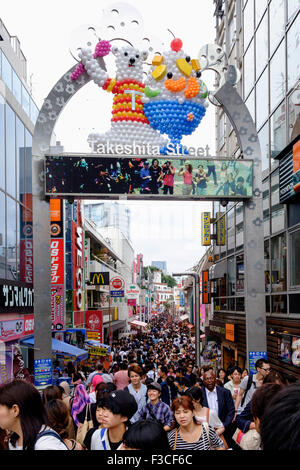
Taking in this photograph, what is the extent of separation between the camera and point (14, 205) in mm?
18578

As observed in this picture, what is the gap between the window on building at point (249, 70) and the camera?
70.2 feet

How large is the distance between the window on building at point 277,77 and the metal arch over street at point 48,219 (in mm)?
2028

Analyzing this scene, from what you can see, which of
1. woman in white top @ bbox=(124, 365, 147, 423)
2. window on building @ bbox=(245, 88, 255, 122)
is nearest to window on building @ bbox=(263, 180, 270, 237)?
window on building @ bbox=(245, 88, 255, 122)

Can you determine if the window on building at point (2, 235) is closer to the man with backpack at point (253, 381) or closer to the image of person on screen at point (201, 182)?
the image of person on screen at point (201, 182)

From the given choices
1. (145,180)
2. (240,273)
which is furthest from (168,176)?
(240,273)

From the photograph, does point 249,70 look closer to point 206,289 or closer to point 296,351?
point 296,351

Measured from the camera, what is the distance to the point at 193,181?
14.9 m

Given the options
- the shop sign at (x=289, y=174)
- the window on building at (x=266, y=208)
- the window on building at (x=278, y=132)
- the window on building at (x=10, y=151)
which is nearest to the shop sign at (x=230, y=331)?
the window on building at (x=266, y=208)

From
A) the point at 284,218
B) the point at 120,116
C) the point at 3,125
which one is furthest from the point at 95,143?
the point at 284,218

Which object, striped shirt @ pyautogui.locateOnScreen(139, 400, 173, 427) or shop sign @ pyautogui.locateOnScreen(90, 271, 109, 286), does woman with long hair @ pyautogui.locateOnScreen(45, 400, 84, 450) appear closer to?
striped shirt @ pyautogui.locateOnScreen(139, 400, 173, 427)

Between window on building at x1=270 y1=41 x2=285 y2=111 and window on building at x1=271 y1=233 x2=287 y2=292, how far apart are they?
4.56 meters

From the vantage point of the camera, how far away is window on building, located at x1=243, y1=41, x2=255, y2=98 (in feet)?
70.2

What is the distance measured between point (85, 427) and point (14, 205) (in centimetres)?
1351
